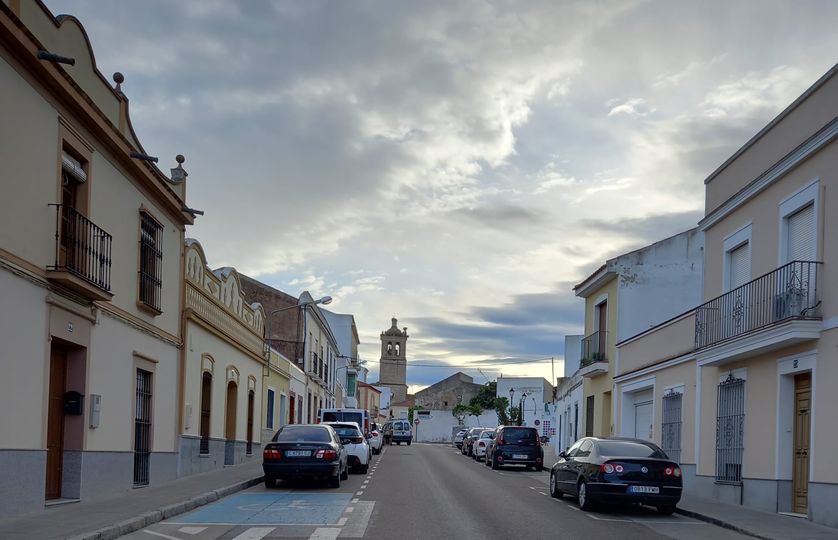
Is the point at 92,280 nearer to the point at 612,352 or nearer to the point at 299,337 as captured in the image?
the point at 612,352

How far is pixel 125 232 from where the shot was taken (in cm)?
1767

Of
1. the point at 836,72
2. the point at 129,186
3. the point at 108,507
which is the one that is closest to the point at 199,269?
the point at 129,186

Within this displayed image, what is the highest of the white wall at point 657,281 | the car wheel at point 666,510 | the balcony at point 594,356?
the white wall at point 657,281

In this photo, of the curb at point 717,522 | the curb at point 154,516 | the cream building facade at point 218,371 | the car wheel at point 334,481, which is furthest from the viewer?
the cream building facade at point 218,371

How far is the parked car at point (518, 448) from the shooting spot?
107ft

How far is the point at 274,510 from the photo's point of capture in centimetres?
1545

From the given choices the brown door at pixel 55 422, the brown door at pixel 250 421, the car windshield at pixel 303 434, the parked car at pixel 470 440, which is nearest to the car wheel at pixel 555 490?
the car windshield at pixel 303 434

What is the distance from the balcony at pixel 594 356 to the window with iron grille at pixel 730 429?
10587 mm

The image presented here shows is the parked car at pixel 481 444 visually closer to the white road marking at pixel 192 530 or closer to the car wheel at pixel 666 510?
the car wheel at pixel 666 510

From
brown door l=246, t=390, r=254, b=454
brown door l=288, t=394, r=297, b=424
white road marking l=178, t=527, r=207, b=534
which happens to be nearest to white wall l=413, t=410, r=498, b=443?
brown door l=288, t=394, r=297, b=424

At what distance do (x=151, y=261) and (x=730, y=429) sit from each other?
1320cm

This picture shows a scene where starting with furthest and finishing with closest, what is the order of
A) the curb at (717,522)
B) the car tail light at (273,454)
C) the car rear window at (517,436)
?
1. the car rear window at (517,436)
2. the car tail light at (273,454)
3. the curb at (717,522)

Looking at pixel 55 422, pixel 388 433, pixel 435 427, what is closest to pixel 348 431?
pixel 55 422

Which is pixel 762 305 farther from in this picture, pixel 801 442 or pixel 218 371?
pixel 218 371
